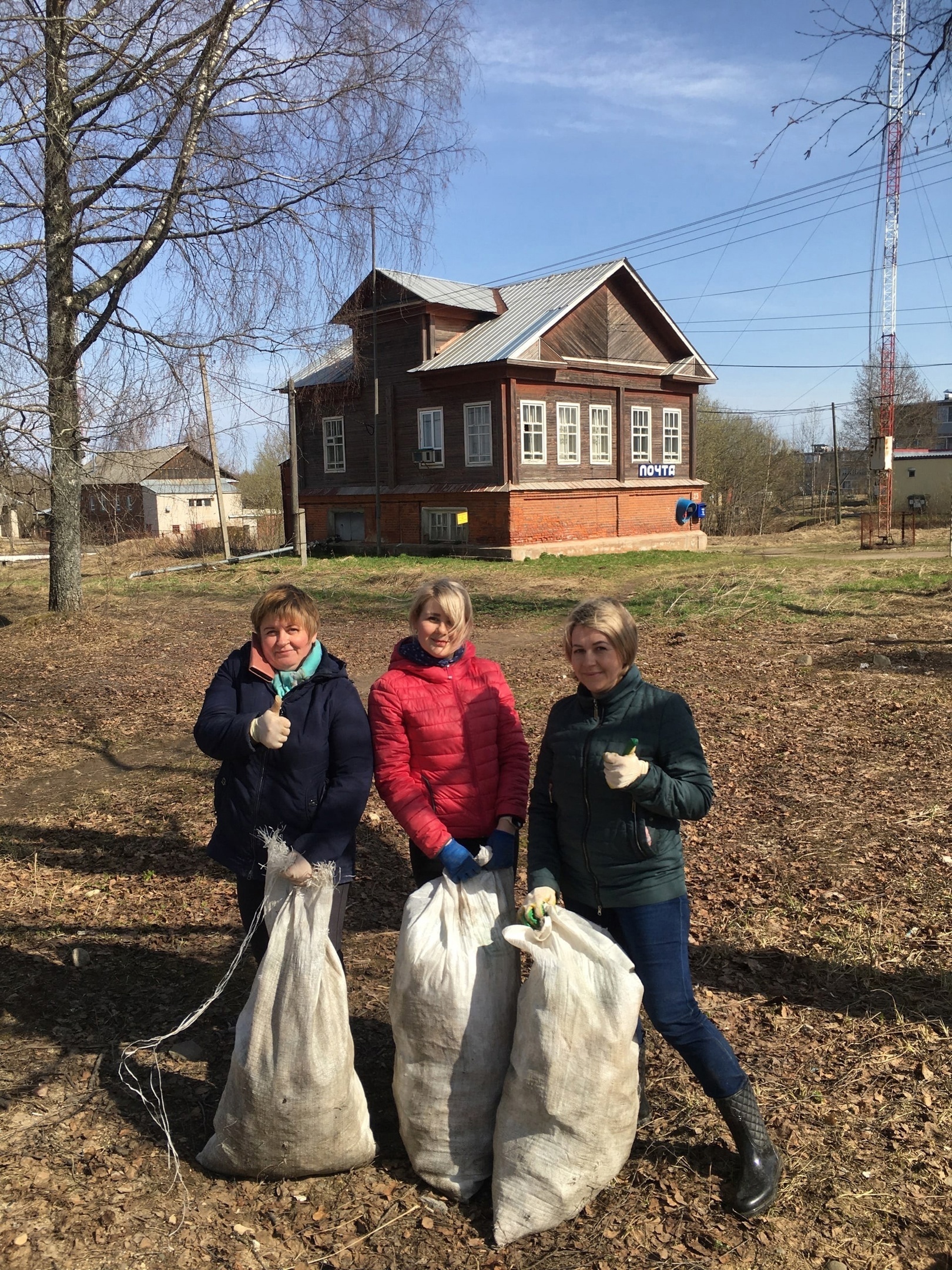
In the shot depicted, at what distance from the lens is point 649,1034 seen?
336cm

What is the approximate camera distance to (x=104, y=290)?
10.6 m

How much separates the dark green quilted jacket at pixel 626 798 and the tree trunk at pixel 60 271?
5578 millimetres

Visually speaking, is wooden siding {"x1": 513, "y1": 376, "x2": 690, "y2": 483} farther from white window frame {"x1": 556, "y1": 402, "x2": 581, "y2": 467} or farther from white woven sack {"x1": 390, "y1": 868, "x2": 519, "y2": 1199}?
white woven sack {"x1": 390, "y1": 868, "x2": 519, "y2": 1199}

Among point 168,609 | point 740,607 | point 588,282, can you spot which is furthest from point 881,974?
point 588,282

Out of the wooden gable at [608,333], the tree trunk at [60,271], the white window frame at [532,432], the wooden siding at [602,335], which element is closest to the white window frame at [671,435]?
the wooden gable at [608,333]

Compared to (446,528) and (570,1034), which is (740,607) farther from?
(446,528)

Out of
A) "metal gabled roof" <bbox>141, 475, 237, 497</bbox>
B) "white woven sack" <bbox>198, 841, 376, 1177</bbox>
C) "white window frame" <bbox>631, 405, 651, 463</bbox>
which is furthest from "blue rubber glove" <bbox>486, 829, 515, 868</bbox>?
"metal gabled roof" <bbox>141, 475, 237, 497</bbox>

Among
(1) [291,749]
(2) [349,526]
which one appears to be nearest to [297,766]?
(1) [291,749]

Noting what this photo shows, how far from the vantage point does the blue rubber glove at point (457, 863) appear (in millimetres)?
2648

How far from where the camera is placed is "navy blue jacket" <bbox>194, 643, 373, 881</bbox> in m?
2.86

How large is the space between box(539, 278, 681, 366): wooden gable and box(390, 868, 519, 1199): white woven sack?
80.7 ft

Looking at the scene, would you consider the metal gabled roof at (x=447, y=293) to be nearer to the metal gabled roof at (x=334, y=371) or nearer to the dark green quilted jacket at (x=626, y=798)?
the metal gabled roof at (x=334, y=371)

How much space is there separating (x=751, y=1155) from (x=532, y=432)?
80.0 feet

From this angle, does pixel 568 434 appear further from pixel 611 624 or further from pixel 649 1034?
pixel 611 624
